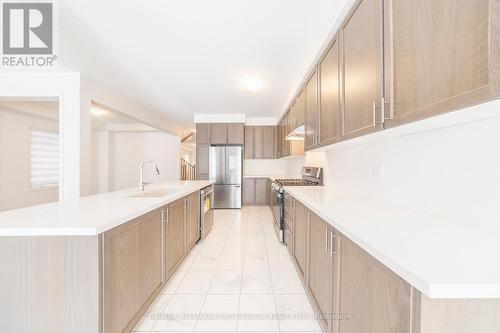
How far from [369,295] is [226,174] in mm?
5498

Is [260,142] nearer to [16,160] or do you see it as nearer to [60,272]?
[16,160]

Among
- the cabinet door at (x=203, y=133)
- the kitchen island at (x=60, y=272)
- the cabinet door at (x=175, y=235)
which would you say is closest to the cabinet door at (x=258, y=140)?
the cabinet door at (x=203, y=133)

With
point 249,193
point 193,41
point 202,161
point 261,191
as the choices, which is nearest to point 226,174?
point 202,161

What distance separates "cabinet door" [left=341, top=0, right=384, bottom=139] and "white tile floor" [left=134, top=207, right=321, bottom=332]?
1480mm

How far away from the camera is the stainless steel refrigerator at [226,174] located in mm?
6285

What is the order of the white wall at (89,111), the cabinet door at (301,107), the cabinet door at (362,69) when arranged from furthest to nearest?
the white wall at (89,111) → the cabinet door at (301,107) → the cabinet door at (362,69)

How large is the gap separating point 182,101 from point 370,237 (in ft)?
15.7

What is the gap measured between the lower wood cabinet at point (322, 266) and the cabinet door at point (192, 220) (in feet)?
5.29

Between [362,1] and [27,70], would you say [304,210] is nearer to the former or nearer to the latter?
[362,1]

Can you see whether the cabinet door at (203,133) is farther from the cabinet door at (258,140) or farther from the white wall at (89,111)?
the cabinet door at (258,140)

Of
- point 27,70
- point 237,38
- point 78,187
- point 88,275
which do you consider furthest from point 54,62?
point 88,275

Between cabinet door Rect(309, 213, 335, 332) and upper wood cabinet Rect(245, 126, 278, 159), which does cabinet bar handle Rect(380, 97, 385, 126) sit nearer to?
cabinet door Rect(309, 213, 335, 332)

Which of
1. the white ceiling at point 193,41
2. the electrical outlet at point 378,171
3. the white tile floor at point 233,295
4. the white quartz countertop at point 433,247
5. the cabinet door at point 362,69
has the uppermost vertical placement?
the white ceiling at point 193,41

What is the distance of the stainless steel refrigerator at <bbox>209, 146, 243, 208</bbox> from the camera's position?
20.6 feet
